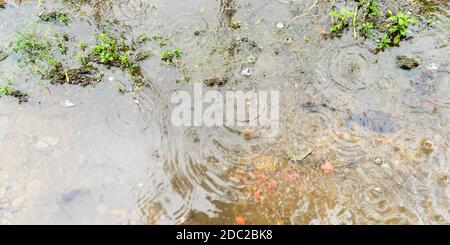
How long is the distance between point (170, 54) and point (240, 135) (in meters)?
1.54

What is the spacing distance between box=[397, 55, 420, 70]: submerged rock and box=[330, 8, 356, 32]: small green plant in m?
0.90

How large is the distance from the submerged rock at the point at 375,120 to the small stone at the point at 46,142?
11.7ft

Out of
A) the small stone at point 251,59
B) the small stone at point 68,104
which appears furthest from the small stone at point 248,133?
the small stone at point 68,104

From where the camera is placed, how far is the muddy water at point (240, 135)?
4.18 meters

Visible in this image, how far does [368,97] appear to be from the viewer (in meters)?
4.88

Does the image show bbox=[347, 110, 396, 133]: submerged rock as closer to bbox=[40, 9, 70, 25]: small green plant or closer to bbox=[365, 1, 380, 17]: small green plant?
bbox=[365, 1, 380, 17]: small green plant

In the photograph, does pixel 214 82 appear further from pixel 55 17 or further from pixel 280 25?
pixel 55 17

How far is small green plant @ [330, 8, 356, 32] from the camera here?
17.6ft

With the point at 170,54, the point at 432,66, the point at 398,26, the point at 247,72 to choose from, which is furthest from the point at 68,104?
the point at 432,66

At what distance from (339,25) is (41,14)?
4335 millimetres

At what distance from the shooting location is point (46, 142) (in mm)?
4660

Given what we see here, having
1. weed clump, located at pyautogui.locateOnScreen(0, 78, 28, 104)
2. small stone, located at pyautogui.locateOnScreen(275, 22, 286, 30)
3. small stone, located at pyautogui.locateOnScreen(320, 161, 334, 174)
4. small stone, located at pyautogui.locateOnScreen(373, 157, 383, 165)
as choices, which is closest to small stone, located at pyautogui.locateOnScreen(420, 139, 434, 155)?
small stone, located at pyautogui.locateOnScreen(373, 157, 383, 165)

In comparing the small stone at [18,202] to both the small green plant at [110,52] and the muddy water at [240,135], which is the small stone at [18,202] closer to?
the muddy water at [240,135]
